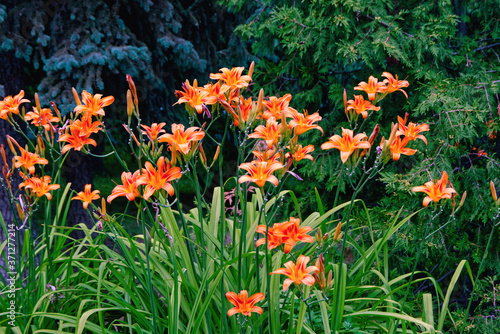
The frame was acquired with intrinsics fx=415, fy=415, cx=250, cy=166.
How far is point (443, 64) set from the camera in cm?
284

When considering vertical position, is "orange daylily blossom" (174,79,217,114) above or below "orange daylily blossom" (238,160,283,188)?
above

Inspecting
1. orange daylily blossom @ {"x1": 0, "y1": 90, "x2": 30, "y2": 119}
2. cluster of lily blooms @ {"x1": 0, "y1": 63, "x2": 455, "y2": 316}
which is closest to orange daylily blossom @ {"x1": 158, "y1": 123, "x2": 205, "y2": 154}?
cluster of lily blooms @ {"x1": 0, "y1": 63, "x2": 455, "y2": 316}

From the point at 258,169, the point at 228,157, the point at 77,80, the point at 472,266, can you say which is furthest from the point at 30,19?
the point at 472,266

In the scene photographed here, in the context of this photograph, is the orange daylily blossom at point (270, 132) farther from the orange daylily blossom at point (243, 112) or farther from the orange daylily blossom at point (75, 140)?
the orange daylily blossom at point (75, 140)

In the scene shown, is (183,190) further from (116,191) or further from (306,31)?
(116,191)

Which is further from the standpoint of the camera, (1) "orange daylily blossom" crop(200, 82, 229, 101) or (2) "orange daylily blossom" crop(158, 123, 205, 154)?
(1) "orange daylily blossom" crop(200, 82, 229, 101)

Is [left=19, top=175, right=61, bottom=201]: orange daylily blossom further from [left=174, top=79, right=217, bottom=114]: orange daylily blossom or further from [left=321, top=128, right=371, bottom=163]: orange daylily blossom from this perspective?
[left=321, top=128, right=371, bottom=163]: orange daylily blossom

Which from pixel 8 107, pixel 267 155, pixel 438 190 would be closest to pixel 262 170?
pixel 267 155

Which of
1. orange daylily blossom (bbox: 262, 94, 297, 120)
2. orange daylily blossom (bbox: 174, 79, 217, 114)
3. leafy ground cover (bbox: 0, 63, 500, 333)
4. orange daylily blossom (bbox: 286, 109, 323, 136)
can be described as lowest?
leafy ground cover (bbox: 0, 63, 500, 333)

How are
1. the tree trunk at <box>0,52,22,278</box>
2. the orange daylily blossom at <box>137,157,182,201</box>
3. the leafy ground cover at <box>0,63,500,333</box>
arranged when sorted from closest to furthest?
the orange daylily blossom at <box>137,157,182,201</box>
the leafy ground cover at <box>0,63,500,333</box>
the tree trunk at <box>0,52,22,278</box>

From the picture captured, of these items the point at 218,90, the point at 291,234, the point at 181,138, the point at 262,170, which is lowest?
the point at 291,234

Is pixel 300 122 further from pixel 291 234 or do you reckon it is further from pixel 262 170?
Result: pixel 291 234

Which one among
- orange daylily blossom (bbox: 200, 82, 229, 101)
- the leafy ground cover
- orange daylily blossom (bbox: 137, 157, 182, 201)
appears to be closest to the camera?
orange daylily blossom (bbox: 137, 157, 182, 201)

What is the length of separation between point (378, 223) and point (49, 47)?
318 centimetres
